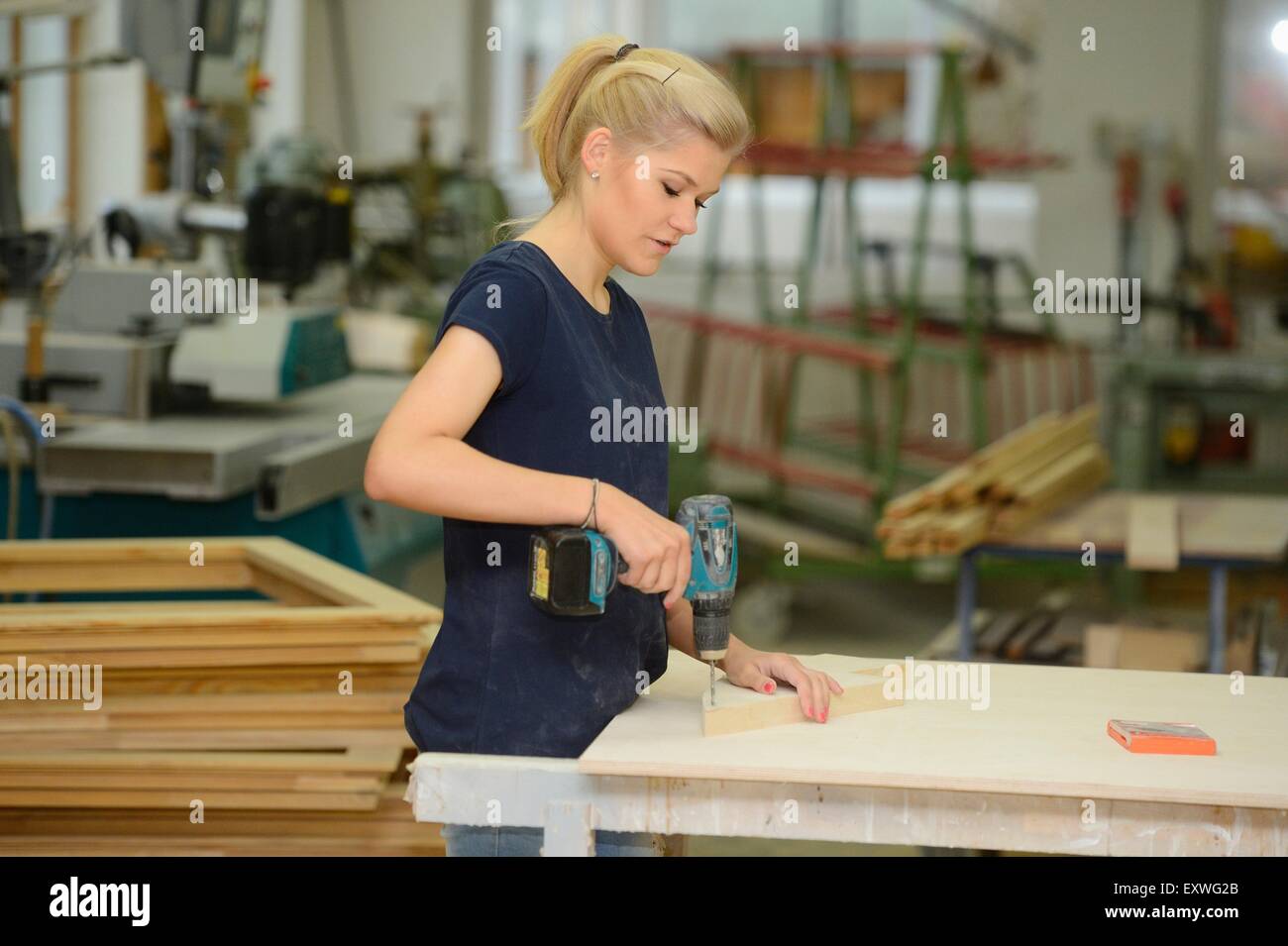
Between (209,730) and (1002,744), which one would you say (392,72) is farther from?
(1002,744)

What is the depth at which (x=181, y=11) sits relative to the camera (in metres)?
3.03

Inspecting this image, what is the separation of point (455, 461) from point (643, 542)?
0.20 m

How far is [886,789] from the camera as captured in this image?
151 cm

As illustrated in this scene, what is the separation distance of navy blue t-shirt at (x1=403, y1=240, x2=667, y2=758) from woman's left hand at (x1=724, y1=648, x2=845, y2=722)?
16 cm

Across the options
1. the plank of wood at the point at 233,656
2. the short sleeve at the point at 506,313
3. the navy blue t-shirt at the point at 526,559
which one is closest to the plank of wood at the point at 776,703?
the navy blue t-shirt at the point at 526,559

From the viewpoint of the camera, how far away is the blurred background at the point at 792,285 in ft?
9.96

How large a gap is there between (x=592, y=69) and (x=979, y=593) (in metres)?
5.04

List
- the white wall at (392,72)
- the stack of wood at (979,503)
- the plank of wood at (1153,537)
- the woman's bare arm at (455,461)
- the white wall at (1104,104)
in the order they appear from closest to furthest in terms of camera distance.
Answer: the woman's bare arm at (455,461) < the plank of wood at (1153,537) < the stack of wood at (979,503) < the white wall at (1104,104) < the white wall at (392,72)

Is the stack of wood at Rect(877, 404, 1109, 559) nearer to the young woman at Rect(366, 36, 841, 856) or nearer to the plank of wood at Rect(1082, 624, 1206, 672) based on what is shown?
the plank of wood at Rect(1082, 624, 1206, 672)

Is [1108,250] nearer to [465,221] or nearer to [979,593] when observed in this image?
[979,593]

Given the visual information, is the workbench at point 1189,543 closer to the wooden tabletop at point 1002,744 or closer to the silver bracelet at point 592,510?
the wooden tabletop at point 1002,744

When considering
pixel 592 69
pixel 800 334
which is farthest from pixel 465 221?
pixel 592 69

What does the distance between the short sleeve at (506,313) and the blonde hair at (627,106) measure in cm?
18

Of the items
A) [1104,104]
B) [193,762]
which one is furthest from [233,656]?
[1104,104]
